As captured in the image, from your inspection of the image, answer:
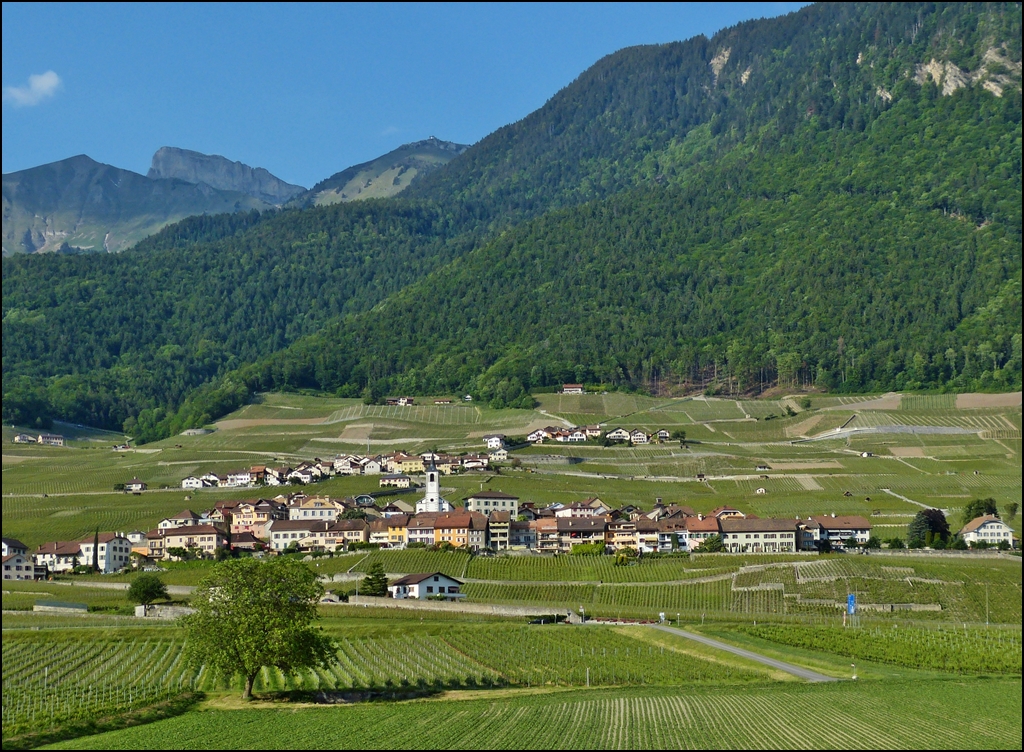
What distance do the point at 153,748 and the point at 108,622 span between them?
38.5 meters

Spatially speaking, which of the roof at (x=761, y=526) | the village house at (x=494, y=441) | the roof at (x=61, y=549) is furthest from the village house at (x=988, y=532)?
the roof at (x=61, y=549)

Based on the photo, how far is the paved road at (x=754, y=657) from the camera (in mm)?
51531

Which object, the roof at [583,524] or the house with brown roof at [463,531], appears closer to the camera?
the house with brown roof at [463,531]

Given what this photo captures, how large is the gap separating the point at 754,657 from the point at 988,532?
45.2 metres

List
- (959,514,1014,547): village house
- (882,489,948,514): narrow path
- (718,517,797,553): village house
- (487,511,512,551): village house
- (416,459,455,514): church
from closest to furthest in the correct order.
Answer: (959,514,1014,547): village house, (718,517,797,553): village house, (487,511,512,551): village house, (882,489,948,514): narrow path, (416,459,455,514): church

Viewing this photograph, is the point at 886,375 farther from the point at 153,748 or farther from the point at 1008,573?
the point at 153,748

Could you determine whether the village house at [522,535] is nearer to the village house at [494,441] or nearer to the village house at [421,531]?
the village house at [421,531]

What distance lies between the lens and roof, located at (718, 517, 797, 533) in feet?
338

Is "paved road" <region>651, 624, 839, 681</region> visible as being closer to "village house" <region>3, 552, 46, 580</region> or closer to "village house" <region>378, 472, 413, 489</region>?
"village house" <region>3, 552, 46, 580</region>

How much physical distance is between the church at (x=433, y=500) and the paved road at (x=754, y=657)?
5188 centimetres

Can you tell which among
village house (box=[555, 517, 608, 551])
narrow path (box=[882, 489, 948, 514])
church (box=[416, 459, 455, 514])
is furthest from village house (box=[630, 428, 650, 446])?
village house (box=[555, 517, 608, 551])

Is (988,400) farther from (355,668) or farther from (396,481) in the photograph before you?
(355,668)

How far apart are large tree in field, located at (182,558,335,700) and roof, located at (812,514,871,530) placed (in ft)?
195

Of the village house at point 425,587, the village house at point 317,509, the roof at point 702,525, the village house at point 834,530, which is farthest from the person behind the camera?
the village house at point 317,509
